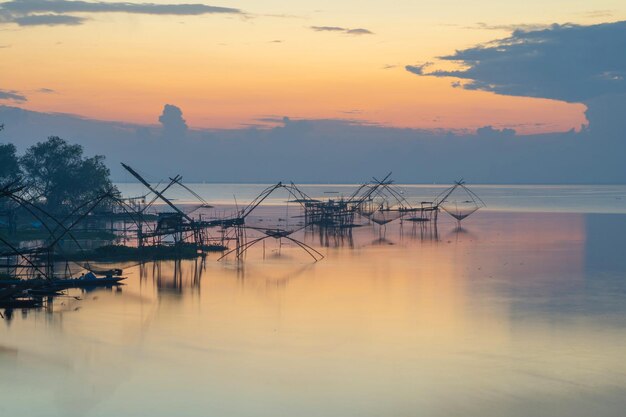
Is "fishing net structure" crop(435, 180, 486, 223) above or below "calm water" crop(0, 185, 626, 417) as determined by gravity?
above

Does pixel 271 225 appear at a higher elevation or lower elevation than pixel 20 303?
higher

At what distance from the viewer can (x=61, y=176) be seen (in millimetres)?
48188

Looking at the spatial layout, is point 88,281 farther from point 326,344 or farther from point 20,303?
point 326,344

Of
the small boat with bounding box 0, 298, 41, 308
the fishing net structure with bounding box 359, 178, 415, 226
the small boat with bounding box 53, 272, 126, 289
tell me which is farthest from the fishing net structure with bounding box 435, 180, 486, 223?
the small boat with bounding box 0, 298, 41, 308

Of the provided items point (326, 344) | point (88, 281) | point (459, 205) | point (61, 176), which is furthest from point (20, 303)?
point (459, 205)

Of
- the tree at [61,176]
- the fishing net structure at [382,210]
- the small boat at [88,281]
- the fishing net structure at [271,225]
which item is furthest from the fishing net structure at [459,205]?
the small boat at [88,281]

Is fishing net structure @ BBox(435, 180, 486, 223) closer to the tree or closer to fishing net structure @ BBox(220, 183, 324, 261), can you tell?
fishing net structure @ BBox(220, 183, 324, 261)

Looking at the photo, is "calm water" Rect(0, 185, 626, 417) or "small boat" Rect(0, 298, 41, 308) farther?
"small boat" Rect(0, 298, 41, 308)

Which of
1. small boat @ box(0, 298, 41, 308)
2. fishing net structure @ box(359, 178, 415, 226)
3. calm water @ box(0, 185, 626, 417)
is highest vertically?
fishing net structure @ box(359, 178, 415, 226)

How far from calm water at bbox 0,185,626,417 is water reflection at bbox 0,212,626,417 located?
0.05 meters

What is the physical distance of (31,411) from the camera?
41.3 feet

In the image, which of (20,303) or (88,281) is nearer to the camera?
(20,303)

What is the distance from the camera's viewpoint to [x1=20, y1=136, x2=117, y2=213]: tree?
4819 centimetres

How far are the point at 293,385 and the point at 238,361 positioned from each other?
77.3 inches
